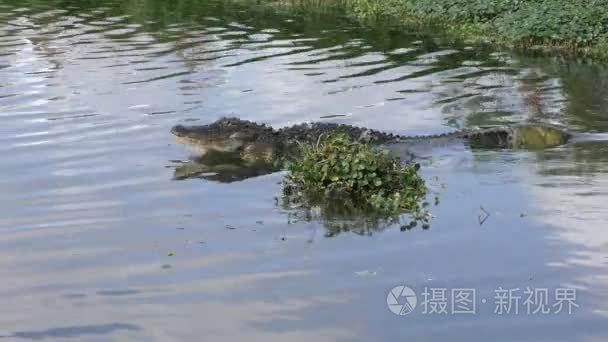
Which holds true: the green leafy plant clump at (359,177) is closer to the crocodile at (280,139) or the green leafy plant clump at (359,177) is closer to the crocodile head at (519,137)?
the crocodile at (280,139)

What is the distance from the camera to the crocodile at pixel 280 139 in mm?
10156

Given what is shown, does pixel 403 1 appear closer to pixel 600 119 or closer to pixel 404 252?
pixel 600 119

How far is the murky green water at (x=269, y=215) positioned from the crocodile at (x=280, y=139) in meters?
0.32

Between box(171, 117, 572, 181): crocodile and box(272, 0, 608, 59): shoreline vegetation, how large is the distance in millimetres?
7383

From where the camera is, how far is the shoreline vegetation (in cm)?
1795

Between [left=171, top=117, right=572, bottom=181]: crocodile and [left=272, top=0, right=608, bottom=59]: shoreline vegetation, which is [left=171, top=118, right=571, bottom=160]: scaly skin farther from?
[left=272, top=0, right=608, bottom=59]: shoreline vegetation

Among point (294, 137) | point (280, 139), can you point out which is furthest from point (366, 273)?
point (280, 139)

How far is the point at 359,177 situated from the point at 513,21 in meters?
12.3

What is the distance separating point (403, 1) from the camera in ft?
77.8

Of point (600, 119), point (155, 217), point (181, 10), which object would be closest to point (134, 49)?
point (181, 10)

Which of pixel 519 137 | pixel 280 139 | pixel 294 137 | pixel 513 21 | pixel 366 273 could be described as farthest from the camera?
Result: pixel 513 21

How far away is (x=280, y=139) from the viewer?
10.5 m

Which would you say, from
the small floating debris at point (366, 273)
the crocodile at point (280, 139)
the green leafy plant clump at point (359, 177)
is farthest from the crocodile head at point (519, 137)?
the small floating debris at point (366, 273)

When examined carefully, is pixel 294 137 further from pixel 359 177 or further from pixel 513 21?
pixel 513 21
